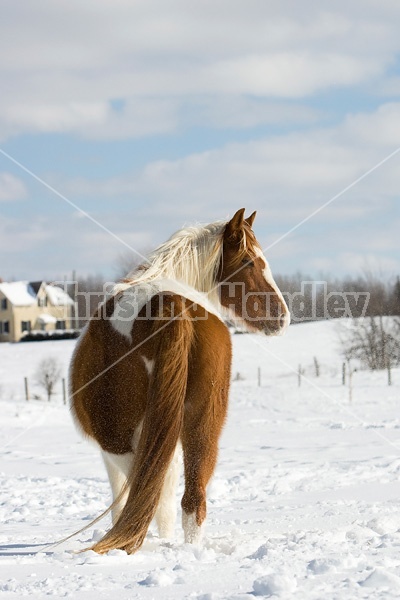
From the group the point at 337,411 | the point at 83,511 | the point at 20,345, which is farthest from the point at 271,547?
the point at 20,345

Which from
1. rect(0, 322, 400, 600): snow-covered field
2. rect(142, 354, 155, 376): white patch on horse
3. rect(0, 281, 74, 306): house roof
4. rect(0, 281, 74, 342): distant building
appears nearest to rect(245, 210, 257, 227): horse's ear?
rect(0, 322, 400, 600): snow-covered field

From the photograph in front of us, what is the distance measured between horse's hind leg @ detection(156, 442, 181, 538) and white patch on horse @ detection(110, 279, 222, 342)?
33.1 inches

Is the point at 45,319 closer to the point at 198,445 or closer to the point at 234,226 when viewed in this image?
the point at 234,226

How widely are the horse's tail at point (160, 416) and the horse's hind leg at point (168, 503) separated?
0.40 meters

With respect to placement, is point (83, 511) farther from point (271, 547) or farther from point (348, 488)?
point (271, 547)

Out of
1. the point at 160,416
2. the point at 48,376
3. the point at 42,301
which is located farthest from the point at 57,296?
the point at 160,416

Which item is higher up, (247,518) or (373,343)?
(247,518)

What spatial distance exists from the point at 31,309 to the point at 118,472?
198ft

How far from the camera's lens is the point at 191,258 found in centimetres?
413

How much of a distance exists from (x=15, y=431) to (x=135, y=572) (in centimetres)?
1449

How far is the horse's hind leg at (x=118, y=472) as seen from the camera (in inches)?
156

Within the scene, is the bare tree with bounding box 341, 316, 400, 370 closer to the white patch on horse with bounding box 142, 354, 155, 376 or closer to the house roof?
the white patch on horse with bounding box 142, 354, 155, 376

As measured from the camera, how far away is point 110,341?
3938 millimetres

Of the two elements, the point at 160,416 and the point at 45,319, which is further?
the point at 45,319
